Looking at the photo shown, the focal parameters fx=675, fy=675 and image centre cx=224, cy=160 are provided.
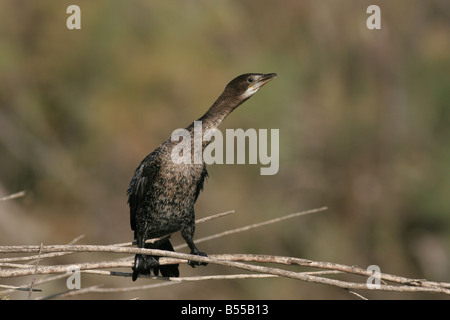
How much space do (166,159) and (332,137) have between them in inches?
240

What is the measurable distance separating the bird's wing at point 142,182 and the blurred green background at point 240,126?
4638 millimetres

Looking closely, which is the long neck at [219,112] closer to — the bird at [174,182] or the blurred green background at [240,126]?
the bird at [174,182]

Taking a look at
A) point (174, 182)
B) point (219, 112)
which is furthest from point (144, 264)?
point (219, 112)

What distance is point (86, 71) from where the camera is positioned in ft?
32.2

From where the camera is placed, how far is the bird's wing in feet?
13.1

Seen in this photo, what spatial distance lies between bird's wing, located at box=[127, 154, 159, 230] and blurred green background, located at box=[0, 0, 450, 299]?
464 centimetres

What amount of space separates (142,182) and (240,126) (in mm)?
4942

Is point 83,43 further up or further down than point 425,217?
further up

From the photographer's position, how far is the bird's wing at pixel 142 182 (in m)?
3.98

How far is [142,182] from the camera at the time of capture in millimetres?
4016

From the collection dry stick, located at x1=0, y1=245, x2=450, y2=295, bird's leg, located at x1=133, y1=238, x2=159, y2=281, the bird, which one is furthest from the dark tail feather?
dry stick, located at x1=0, y1=245, x2=450, y2=295
